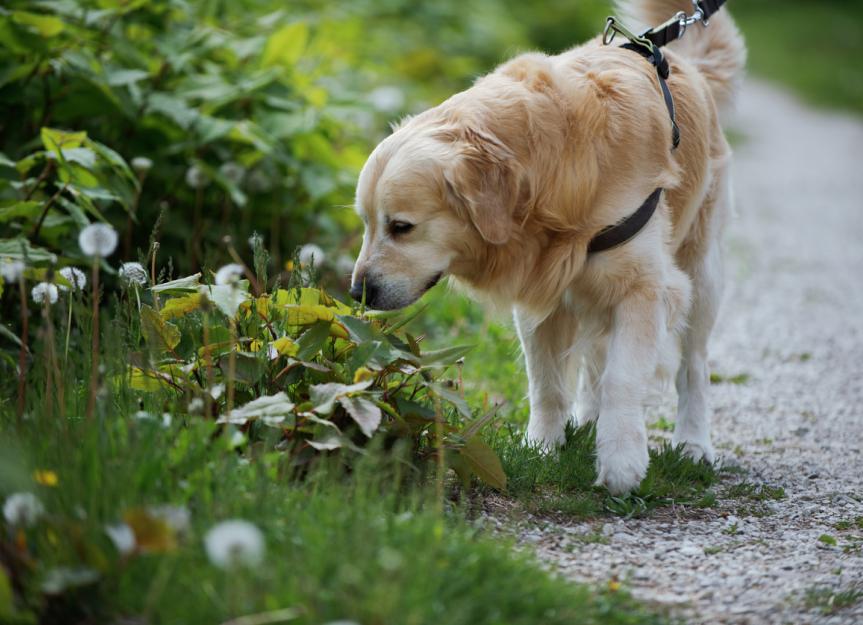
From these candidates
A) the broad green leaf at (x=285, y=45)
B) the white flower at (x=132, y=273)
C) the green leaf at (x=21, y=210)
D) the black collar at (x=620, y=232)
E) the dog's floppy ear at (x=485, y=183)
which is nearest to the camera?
the white flower at (x=132, y=273)

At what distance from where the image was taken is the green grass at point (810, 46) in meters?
20.9

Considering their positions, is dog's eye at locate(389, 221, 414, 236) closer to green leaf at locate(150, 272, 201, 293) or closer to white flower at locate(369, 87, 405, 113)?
green leaf at locate(150, 272, 201, 293)

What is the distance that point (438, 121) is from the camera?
3.64 meters

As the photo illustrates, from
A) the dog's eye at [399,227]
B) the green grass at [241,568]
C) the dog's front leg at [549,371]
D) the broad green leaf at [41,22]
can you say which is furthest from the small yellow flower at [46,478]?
the broad green leaf at [41,22]

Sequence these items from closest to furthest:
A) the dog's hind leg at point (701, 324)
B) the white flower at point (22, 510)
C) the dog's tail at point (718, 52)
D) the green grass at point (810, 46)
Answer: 1. the white flower at point (22, 510)
2. the dog's hind leg at point (701, 324)
3. the dog's tail at point (718, 52)
4. the green grass at point (810, 46)

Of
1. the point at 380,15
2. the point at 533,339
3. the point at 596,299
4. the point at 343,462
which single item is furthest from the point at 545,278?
the point at 380,15

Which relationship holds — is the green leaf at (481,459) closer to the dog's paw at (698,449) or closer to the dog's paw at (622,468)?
the dog's paw at (622,468)

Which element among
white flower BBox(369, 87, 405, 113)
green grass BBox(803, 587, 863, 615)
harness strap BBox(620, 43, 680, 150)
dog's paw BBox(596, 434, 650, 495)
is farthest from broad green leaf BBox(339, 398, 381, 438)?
white flower BBox(369, 87, 405, 113)

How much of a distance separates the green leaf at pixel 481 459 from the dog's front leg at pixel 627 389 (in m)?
0.46

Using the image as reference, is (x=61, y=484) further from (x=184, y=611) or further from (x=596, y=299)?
(x=596, y=299)

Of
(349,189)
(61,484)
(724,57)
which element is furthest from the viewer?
(349,189)

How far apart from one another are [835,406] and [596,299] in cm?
203

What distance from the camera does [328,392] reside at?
3115mm

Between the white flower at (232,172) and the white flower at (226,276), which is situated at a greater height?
the white flower at (226,276)
